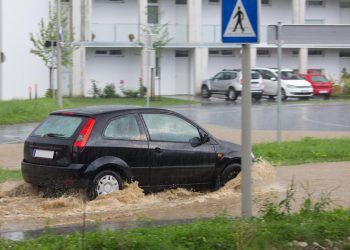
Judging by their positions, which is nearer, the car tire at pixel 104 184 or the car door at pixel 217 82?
the car tire at pixel 104 184

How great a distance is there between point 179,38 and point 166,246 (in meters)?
43.8

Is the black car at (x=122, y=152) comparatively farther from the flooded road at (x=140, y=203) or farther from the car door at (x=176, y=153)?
the flooded road at (x=140, y=203)

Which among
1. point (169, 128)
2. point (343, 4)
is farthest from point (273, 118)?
point (343, 4)

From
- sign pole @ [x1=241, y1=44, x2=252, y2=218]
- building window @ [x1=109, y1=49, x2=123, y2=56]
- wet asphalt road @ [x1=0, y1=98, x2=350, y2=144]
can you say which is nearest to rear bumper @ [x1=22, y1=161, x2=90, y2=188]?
sign pole @ [x1=241, y1=44, x2=252, y2=218]

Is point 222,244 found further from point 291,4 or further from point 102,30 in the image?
point 291,4

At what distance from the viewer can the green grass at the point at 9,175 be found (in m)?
13.0

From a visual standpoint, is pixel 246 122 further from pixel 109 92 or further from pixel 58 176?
pixel 109 92

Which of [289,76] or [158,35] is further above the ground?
[158,35]

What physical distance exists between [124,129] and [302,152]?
6.64 m

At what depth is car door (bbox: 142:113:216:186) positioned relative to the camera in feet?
36.1

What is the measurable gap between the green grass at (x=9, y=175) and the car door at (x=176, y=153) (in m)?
A: 3.16

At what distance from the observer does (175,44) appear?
4875cm

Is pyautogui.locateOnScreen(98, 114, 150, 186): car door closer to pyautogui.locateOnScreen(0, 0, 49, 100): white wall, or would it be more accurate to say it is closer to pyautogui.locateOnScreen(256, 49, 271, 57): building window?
pyautogui.locateOnScreen(0, 0, 49, 100): white wall

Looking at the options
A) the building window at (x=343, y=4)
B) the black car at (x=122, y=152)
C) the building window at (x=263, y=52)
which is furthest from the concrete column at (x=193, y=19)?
the black car at (x=122, y=152)
